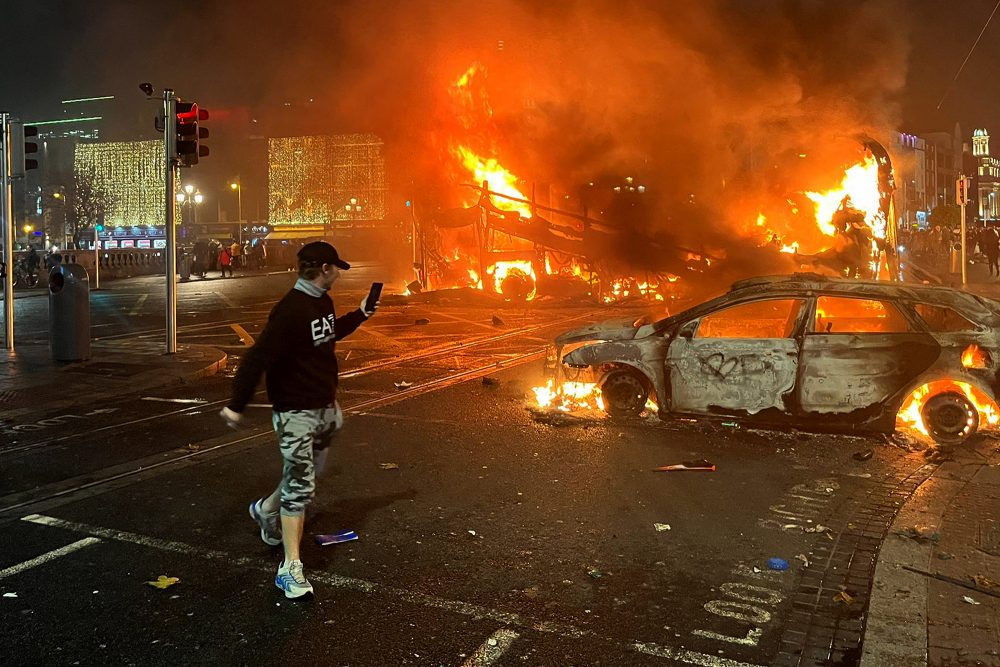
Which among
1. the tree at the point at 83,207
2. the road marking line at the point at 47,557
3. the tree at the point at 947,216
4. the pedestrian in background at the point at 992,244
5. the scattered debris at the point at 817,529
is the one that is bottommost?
the road marking line at the point at 47,557

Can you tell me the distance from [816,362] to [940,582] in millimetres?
3189

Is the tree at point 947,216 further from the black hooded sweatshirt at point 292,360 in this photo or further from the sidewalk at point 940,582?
the black hooded sweatshirt at point 292,360

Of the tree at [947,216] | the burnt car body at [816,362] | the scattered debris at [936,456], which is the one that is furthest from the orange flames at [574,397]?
the tree at [947,216]

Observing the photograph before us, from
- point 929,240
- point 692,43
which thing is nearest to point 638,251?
point 692,43

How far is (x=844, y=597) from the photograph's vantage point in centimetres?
418

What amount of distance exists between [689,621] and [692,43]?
2166 centimetres

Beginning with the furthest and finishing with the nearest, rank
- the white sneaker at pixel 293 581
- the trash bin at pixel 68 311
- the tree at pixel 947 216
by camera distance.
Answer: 1. the tree at pixel 947 216
2. the trash bin at pixel 68 311
3. the white sneaker at pixel 293 581

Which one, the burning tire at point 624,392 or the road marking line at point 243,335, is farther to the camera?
the road marking line at point 243,335

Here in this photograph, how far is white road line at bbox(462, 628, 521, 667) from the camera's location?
3.46m

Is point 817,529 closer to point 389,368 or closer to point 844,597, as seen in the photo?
point 844,597

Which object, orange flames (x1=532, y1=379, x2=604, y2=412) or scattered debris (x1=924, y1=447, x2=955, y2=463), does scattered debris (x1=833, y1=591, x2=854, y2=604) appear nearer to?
scattered debris (x1=924, y1=447, x2=955, y2=463)

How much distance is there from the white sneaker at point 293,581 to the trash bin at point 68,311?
907 centimetres

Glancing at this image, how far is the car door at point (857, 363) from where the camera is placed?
7.14 m

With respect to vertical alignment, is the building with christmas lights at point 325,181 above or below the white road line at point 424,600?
above
